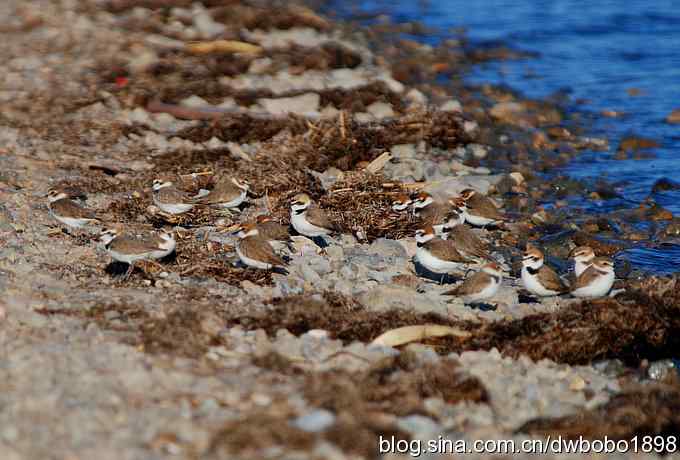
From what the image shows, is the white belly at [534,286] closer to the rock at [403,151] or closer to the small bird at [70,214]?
the small bird at [70,214]

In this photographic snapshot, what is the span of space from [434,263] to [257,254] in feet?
6.41

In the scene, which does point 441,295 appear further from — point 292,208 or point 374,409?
point 374,409

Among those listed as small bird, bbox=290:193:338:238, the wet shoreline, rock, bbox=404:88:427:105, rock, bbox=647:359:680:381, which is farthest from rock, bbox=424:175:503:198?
rock, bbox=647:359:680:381

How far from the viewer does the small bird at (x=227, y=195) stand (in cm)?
1238

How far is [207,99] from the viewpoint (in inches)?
702

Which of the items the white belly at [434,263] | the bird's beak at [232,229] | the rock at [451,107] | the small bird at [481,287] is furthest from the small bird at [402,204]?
the rock at [451,107]

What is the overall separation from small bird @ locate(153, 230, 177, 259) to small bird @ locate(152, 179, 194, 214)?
158cm

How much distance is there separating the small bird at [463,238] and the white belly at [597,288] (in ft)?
→ 4.59

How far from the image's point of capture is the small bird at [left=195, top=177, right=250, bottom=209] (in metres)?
12.4

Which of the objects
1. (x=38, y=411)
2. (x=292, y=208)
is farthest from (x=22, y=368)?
(x=292, y=208)

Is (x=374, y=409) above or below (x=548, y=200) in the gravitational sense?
above

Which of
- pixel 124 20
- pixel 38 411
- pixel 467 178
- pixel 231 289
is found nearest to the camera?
pixel 38 411

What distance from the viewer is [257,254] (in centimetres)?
1020

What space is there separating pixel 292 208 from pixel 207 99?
6842 mm
